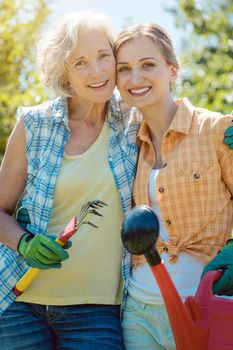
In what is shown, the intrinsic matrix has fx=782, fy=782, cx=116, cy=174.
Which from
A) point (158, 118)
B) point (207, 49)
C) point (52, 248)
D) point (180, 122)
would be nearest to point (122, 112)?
point (158, 118)

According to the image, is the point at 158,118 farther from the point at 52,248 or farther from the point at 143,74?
the point at 52,248

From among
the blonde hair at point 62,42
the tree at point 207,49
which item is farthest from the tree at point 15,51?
the blonde hair at point 62,42

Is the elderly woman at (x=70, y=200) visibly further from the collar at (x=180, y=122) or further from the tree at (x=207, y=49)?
the tree at (x=207, y=49)

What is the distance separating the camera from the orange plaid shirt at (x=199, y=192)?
265 cm

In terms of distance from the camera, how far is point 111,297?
9.09 feet

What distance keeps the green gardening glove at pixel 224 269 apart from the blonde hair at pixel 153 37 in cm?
78

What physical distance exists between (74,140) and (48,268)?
524mm

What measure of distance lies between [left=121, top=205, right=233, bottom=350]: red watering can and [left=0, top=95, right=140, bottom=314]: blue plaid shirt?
550mm

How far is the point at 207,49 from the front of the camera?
8250mm

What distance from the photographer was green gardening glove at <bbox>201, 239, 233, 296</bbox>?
2324mm

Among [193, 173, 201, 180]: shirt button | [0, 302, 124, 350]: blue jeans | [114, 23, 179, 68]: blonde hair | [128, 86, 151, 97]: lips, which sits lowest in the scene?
[0, 302, 124, 350]: blue jeans

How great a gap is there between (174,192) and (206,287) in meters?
0.49

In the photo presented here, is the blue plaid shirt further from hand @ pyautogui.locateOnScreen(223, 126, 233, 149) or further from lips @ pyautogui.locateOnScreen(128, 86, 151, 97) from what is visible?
hand @ pyautogui.locateOnScreen(223, 126, 233, 149)

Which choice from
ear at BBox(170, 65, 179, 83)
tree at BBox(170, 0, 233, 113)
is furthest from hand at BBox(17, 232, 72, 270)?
tree at BBox(170, 0, 233, 113)
